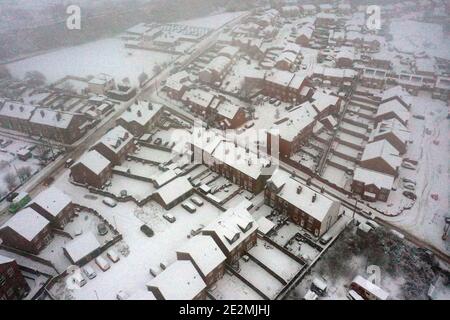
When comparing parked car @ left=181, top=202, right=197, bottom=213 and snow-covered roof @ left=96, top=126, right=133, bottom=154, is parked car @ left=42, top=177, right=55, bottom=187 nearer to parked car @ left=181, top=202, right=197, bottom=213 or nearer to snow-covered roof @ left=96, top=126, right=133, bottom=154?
snow-covered roof @ left=96, top=126, right=133, bottom=154

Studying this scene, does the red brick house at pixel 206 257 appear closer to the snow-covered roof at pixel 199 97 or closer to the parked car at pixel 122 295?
the parked car at pixel 122 295

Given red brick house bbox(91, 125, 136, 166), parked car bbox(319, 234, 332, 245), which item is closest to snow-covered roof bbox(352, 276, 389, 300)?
parked car bbox(319, 234, 332, 245)

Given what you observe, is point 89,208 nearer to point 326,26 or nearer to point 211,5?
point 326,26

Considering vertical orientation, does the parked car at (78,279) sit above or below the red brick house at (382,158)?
below

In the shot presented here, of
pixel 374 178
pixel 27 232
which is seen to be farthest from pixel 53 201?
pixel 374 178

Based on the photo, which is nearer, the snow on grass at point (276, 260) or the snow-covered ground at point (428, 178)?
the snow on grass at point (276, 260)

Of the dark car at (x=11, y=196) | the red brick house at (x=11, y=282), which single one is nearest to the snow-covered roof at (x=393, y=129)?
the red brick house at (x=11, y=282)

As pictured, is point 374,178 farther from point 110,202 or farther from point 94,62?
point 94,62
